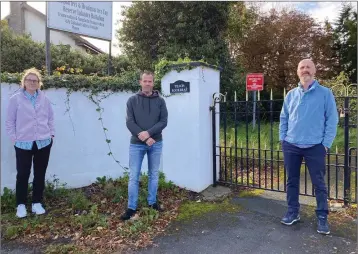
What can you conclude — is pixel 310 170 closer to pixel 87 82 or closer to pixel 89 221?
pixel 89 221

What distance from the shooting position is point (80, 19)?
556 centimetres

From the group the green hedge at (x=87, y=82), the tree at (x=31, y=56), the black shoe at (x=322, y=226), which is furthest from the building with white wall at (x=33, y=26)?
the black shoe at (x=322, y=226)

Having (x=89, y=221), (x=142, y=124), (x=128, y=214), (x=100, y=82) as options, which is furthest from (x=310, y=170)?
(x=100, y=82)

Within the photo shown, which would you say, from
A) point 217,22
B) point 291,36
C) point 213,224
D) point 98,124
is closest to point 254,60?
point 291,36

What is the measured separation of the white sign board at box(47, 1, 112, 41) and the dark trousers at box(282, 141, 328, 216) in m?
4.11

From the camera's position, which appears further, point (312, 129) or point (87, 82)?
point (87, 82)

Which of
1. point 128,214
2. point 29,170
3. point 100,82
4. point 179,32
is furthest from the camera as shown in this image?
point 179,32

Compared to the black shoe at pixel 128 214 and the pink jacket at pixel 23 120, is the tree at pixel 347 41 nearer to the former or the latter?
the black shoe at pixel 128 214

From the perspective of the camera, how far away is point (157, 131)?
145 inches

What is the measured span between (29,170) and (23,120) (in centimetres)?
63

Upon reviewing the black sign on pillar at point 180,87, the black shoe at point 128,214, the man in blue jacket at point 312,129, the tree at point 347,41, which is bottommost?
the black shoe at point 128,214

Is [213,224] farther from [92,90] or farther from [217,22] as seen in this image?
[217,22]

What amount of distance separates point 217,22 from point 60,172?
916 centimetres

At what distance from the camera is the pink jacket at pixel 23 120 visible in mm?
3693
